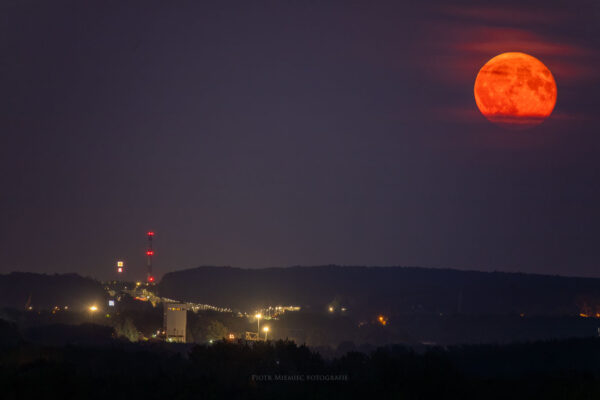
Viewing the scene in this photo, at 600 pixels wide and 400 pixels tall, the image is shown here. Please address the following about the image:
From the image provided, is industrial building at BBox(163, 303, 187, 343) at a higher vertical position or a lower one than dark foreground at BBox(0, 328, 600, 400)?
higher

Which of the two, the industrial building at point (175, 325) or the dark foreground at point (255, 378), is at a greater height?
the industrial building at point (175, 325)

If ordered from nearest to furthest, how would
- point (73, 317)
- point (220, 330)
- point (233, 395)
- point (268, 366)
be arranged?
point (233, 395) < point (268, 366) < point (220, 330) < point (73, 317)

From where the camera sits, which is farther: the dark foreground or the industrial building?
the industrial building

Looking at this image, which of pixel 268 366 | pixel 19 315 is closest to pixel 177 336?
pixel 19 315

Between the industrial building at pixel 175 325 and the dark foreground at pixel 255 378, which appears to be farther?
A: the industrial building at pixel 175 325

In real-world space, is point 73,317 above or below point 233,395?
above

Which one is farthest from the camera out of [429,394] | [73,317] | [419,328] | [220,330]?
[419,328]

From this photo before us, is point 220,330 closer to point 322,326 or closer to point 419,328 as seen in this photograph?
point 322,326

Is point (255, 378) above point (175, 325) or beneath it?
beneath
